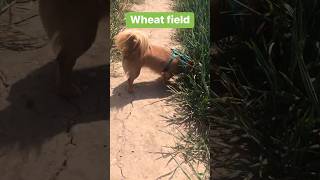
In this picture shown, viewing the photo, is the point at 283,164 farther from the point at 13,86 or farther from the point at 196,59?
the point at 13,86

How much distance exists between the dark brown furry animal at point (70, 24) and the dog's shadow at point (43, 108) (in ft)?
0.24

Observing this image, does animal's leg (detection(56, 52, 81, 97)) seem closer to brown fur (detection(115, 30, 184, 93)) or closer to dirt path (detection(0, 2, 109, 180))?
dirt path (detection(0, 2, 109, 180))

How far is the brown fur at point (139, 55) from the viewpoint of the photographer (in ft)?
5.77

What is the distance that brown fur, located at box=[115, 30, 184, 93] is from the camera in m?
1.76

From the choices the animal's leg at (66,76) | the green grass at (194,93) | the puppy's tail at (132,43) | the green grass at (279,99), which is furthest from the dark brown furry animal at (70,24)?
the green grass at (279,99)

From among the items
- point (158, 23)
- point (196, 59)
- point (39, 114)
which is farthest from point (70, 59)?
point (196, 59)

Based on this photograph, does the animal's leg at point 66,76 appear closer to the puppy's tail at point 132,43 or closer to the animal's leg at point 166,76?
the puppy's tail at point 132,43

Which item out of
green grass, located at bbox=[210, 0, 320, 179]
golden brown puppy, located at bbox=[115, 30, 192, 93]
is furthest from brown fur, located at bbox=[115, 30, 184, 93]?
green grass, located at bbox=[210, 0, 320, 179]

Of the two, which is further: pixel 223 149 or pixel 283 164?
pixel 223 149

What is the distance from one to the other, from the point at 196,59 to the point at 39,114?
2.24 ft

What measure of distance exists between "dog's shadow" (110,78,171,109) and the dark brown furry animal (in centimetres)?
21

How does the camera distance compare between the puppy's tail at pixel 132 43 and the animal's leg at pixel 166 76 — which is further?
the animal's leg at pixel 166 76

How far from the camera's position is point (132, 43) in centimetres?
178

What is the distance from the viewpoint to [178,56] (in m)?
1.86
